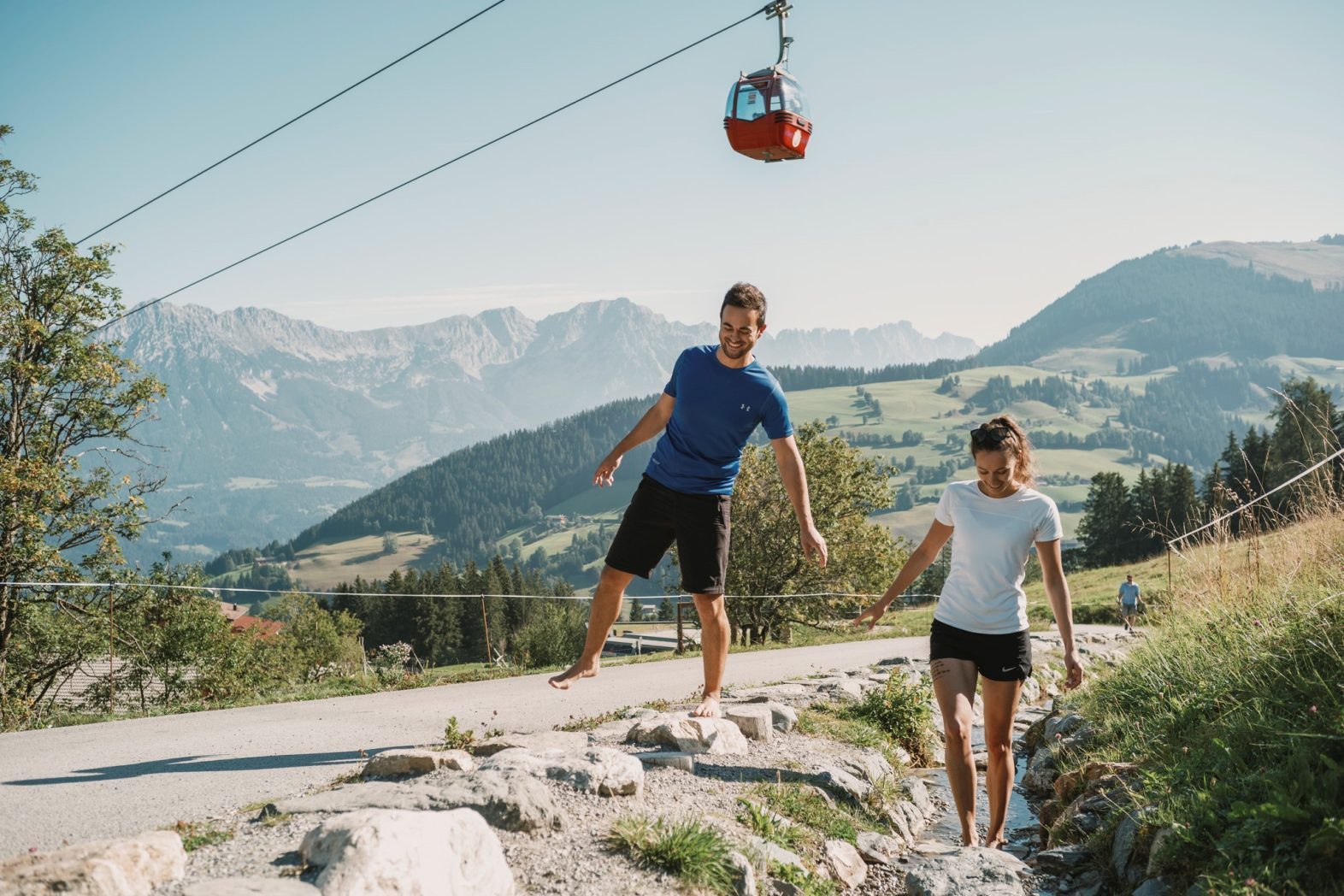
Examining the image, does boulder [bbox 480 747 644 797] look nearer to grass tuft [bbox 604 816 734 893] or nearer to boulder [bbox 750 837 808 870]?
grass tuft [bbox 604 816 734 893]

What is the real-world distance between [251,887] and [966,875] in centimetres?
327

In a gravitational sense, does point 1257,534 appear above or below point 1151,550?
above

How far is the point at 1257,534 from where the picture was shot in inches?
319

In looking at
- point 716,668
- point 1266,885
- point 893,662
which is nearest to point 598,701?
point 716,668

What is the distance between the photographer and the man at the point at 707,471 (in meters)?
5.86

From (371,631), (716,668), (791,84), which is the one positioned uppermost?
(791,84)

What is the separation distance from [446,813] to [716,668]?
2813mm

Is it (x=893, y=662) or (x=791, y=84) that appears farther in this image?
(x=893, y=662)

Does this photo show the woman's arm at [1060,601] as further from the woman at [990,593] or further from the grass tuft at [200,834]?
the grass tuft at [200,834]

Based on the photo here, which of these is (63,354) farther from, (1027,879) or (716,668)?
(1027,879)

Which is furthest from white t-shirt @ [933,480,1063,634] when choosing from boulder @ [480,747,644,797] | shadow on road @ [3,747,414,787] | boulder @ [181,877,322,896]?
shadow on road @ [3,747,414,787]

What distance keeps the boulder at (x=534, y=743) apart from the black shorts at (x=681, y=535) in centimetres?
111

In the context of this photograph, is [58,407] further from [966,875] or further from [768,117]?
[966,875]

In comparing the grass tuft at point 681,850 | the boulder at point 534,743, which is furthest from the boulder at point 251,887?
the boulder at point 534,743
